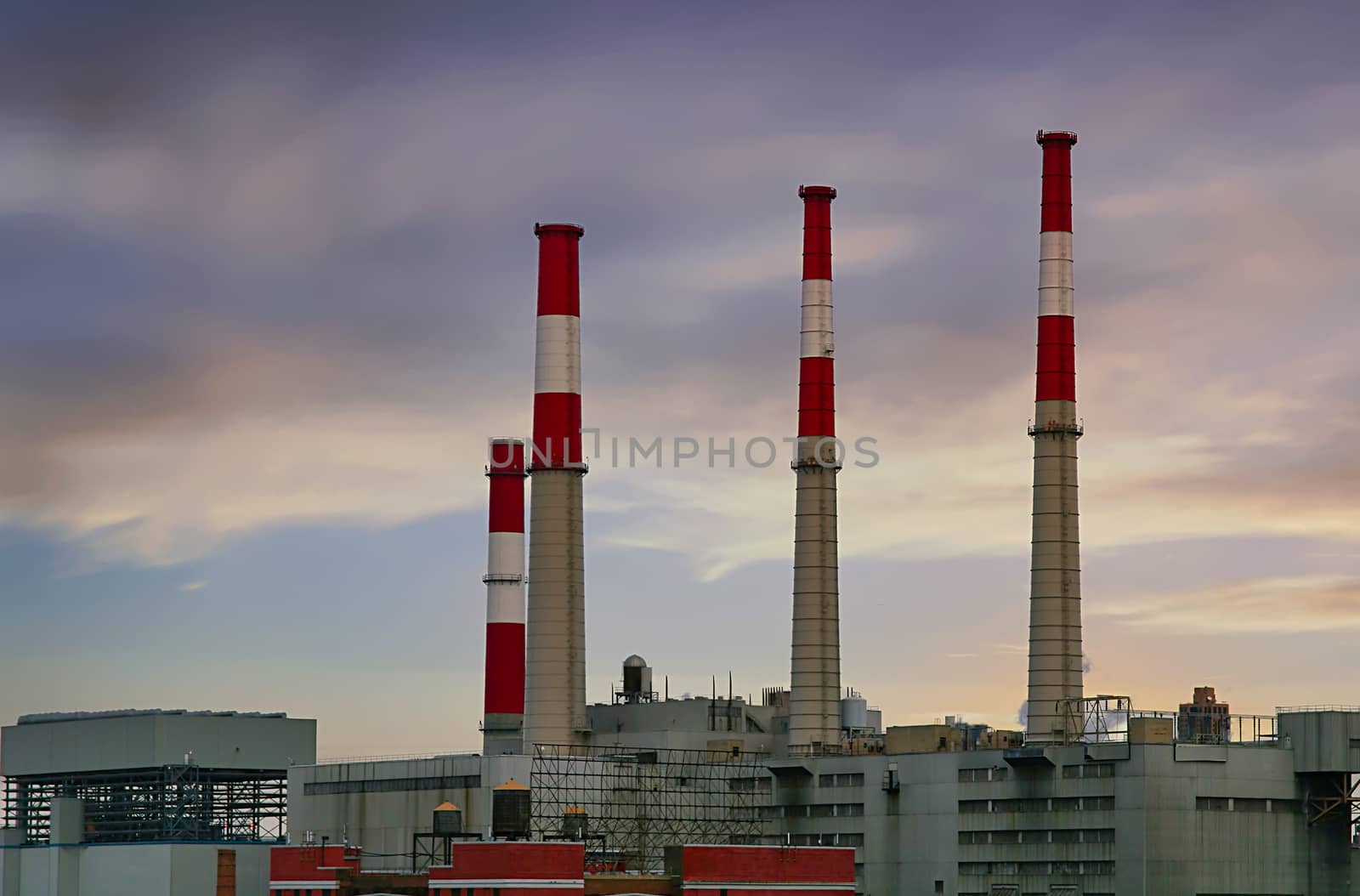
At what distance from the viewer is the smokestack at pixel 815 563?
10056 cm

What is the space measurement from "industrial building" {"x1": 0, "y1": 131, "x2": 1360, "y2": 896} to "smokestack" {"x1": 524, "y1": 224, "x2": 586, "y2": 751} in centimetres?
12

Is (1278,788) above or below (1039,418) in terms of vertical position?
below

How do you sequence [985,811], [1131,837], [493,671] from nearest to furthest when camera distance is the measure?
1. [1131,837]
2. [985,811]
3. [493,671]

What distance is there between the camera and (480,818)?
9812 cm

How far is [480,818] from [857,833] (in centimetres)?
1711

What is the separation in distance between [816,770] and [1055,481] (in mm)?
18360

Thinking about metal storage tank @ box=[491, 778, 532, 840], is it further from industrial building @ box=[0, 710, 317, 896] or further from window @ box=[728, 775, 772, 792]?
industrial building @ box=[0, 710, 317, 896]

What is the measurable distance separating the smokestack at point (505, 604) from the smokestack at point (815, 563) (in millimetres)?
18602

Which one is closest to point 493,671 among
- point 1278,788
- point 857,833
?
point 857,833

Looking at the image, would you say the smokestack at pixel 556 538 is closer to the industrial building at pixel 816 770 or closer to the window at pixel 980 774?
the industrial building at pixel 816 770

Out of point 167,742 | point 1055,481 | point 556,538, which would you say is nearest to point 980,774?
point 1055,481

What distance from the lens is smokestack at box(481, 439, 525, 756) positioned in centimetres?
11412

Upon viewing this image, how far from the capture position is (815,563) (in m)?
101

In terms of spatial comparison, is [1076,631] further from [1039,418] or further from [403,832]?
[403,832]
